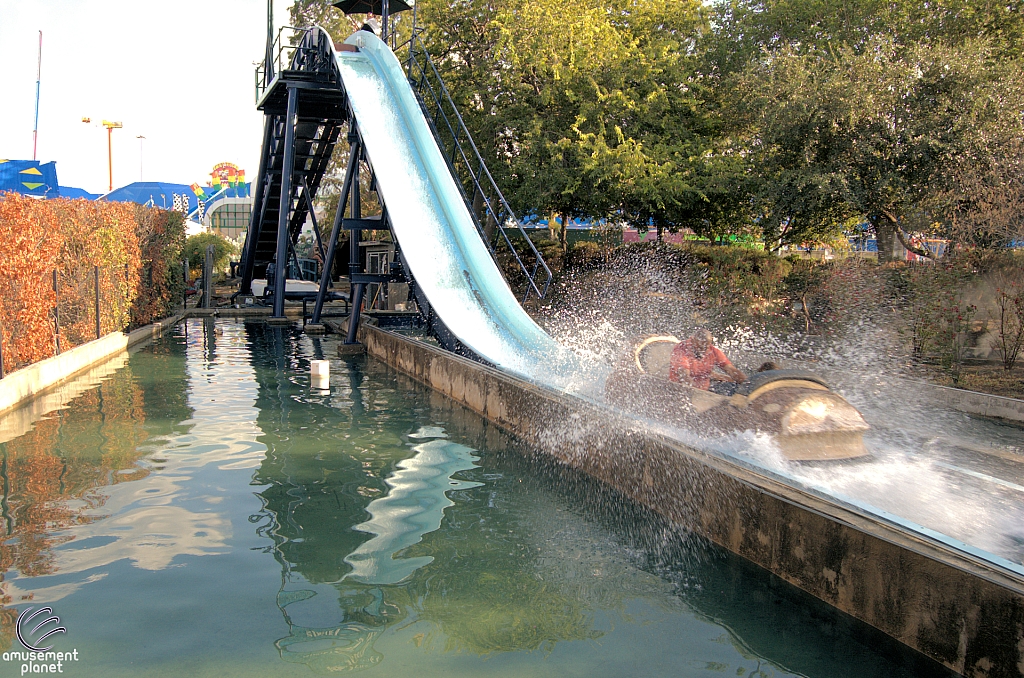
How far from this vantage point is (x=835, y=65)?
61.9ft

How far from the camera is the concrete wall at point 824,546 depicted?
3.61 metres

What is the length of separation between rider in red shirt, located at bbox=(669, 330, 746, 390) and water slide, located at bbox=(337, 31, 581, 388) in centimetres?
237

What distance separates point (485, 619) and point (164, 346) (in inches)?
542

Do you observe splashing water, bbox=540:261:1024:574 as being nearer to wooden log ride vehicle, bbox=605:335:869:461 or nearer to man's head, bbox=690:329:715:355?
wooden log ride vehicle, bbox=605:335:869:461

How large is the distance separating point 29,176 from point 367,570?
36.0 meters

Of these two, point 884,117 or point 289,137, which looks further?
point 289,137

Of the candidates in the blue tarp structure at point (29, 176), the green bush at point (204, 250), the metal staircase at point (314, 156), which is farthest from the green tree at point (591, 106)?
the blue tarp structure at point (29, 176)

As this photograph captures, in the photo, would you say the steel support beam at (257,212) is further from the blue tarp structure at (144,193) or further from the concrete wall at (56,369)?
the blue tarp structure at (144,193)

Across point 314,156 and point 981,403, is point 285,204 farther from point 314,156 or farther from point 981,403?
point 981,403

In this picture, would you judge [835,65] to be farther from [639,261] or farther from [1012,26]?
[639,261]

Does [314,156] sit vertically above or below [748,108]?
below

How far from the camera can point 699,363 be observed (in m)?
7.08

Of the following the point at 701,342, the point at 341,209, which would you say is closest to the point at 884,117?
the point at 341,209

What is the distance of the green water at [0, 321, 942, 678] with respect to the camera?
4.01m
